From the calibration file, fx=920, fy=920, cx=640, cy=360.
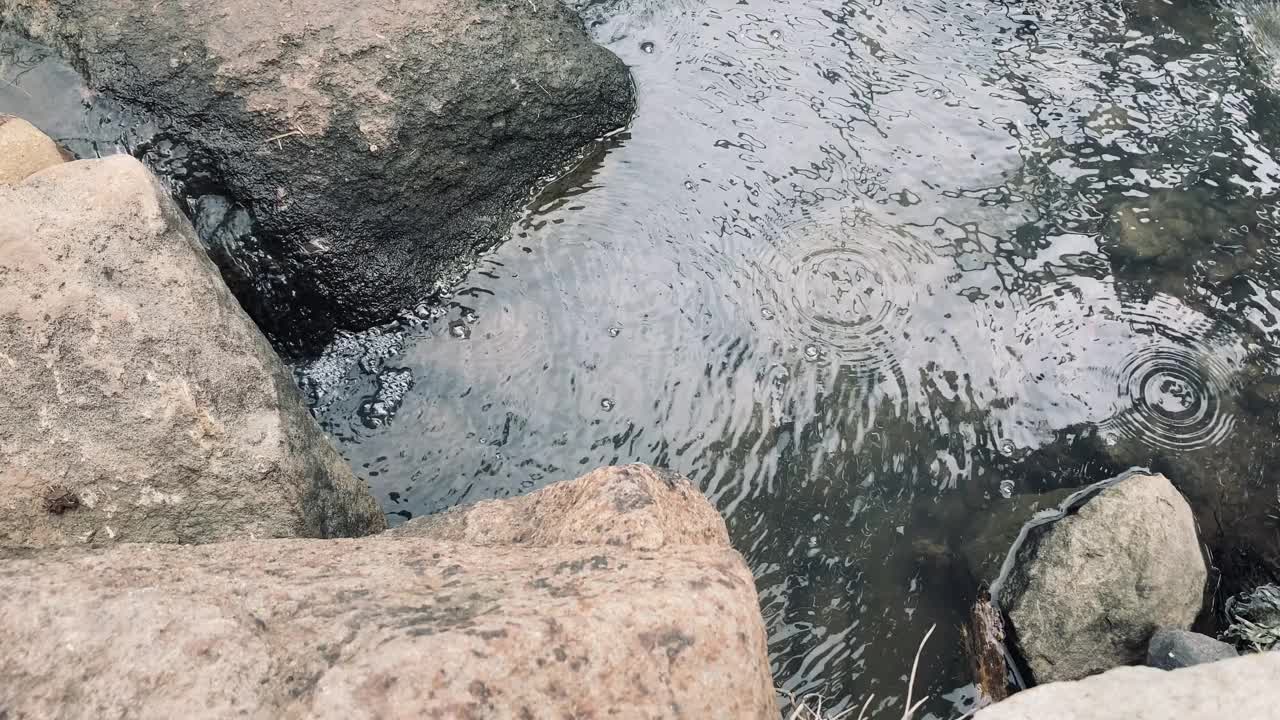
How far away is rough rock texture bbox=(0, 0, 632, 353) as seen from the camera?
136 inches

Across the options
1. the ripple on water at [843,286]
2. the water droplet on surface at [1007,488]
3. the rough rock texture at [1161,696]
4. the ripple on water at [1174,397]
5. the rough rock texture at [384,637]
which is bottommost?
the water droplet on surface at [1007,488]

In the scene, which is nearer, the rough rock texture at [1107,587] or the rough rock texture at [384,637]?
the rough rock texture at [384,637]

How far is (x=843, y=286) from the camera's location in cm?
386

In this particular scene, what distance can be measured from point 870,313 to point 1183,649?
1618 millimetres

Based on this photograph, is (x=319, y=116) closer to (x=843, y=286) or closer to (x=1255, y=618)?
(x=843, y=286)

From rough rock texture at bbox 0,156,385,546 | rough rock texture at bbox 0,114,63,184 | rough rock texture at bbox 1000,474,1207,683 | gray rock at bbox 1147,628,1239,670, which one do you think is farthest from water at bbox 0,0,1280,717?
rough rock texture at bbox 0,114,63,184

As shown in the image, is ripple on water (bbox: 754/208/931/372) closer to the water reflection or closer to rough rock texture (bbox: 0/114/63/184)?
the water reflection

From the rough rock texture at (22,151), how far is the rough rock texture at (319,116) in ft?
1.41

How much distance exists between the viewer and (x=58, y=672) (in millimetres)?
1646

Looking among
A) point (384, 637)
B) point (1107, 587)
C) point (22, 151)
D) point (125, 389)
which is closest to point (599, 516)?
point (384, 637)

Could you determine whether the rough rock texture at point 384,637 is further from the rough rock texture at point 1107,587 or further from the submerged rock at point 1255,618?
the submerged rock at point 1255,618

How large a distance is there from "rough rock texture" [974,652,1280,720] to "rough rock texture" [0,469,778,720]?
0.67 metres

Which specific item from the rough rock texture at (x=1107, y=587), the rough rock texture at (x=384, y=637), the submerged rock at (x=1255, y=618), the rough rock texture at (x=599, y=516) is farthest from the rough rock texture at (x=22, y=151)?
the submerged rock at (x=1255, y=618)

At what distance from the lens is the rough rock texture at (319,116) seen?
11.3ft
